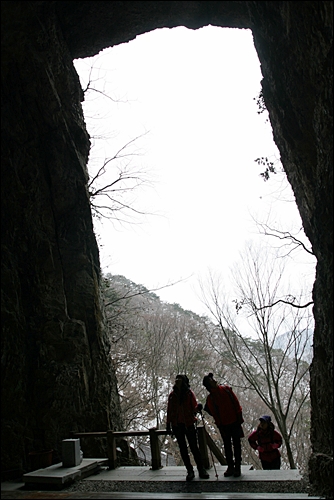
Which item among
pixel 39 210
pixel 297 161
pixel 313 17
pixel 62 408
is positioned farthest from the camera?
pixel 39 210

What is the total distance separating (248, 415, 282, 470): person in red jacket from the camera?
6.31 metres

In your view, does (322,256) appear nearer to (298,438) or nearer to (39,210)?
(39,210)

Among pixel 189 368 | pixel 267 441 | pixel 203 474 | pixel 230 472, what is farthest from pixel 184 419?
pixel 189 368

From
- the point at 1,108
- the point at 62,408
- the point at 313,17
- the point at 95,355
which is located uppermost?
the point at 1,108

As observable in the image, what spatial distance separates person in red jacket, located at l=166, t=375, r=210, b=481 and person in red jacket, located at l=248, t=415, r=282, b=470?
1.18m

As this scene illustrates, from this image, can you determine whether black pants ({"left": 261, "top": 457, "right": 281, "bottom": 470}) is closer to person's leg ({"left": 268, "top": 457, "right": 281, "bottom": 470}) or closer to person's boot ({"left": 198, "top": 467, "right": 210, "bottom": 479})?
person's leg ({"left": 268, "top": 457, "right": 281, "bottom": 470})

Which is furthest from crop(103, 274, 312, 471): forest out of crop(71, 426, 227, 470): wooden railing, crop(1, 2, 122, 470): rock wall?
crop(71, 426, 227, 470): wooden railing

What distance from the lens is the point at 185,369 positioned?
20750 mm

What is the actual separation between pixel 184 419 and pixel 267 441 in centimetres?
177

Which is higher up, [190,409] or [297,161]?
[297,161]

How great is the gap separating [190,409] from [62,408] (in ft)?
9.37

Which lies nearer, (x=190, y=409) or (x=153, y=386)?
(x=190, y=409)

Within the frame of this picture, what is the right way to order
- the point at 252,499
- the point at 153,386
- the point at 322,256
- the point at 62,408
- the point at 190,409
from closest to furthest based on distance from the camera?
the point at 252,499 → the point at 322,256 → the point at 190,409 → the point at 62,408 → the point at 153,386

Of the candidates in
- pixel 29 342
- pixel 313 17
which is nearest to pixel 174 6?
pixel 313 17
